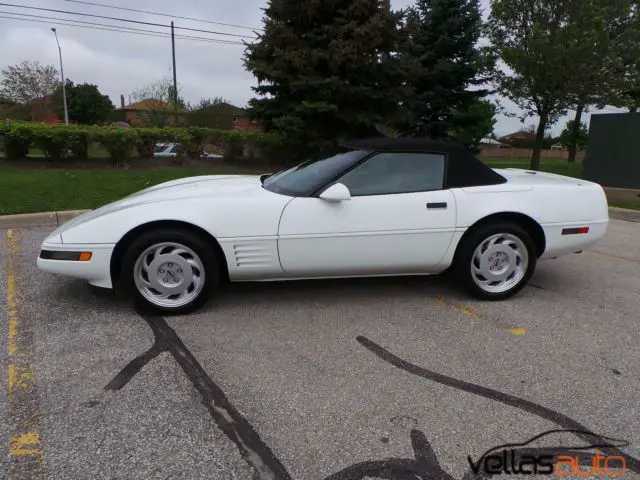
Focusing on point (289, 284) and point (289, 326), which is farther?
point (289, 284)

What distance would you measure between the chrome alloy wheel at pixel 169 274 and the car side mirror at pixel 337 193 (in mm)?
1028

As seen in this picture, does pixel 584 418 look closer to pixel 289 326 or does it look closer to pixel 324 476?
pixel 324 476

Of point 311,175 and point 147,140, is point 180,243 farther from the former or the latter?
point 147,140

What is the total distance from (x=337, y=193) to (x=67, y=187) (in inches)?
290

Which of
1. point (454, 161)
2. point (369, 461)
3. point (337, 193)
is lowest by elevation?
point (369, 461)

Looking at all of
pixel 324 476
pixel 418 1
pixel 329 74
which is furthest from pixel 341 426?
pixel 418 1

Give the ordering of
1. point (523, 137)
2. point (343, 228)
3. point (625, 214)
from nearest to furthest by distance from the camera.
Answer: point (343, 228) → point (625, 214) → point (523, 137)

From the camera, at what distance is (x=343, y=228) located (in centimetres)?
353

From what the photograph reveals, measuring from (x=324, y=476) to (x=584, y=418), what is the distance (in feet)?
4.45

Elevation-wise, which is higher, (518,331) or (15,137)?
(15,137)

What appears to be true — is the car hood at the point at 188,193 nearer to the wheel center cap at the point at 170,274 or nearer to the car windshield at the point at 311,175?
the car windshield at the point at 311,175

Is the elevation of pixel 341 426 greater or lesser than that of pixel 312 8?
lesser

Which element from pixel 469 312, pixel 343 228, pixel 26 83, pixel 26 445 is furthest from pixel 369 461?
pixel 26 83

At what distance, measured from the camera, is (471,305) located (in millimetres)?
3859
